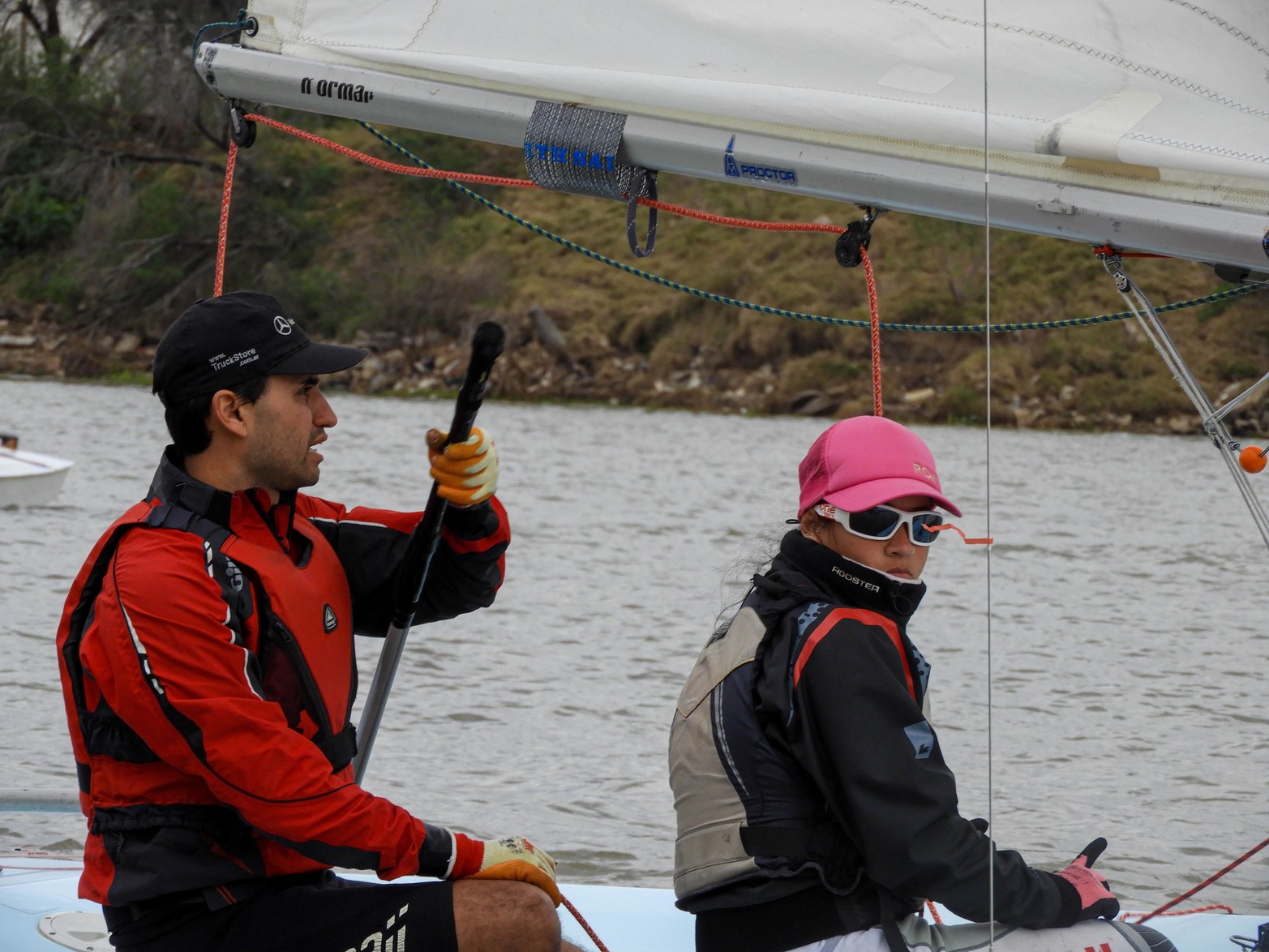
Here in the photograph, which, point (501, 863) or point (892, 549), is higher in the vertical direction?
point (892, 549)

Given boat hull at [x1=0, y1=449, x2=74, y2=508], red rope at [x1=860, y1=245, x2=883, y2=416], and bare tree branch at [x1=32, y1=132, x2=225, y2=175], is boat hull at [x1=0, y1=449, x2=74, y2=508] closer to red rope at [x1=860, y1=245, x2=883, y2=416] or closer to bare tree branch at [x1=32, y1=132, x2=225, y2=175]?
red rope at [x1=860, y1=245, x2=883, y2=416]

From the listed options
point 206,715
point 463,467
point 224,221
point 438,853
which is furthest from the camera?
point 224,221

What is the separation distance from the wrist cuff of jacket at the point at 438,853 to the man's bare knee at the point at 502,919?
25mm

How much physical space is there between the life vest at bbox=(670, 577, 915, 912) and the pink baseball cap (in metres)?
0.14

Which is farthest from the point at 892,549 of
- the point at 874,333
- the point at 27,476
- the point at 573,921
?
the point at 27,476

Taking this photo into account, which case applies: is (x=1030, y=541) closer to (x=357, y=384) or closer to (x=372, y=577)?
(x=372, y=577)

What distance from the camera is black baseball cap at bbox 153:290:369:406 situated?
1.94m

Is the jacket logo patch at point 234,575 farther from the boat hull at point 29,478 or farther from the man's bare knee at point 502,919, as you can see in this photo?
the boat hull at point 29,478

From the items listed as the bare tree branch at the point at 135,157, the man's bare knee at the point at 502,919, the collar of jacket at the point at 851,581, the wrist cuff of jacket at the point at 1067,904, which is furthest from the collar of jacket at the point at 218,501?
the bare tree branch at the point at 135,157

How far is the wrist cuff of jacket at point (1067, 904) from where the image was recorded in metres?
2.01

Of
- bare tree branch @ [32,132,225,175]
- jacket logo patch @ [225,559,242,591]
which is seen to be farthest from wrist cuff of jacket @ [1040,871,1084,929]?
bare tree branch @ [32,132,225,175]

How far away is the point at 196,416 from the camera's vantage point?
1954 mm

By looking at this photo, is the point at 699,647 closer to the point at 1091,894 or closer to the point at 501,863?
the point at 1091,894

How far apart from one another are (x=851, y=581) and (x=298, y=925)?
0.79 metres
